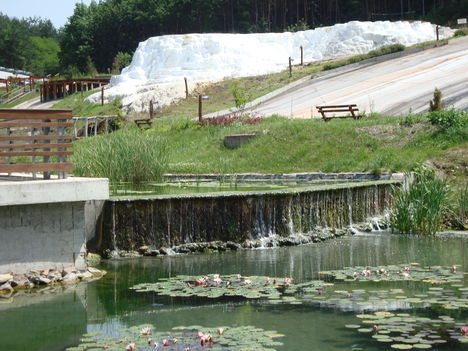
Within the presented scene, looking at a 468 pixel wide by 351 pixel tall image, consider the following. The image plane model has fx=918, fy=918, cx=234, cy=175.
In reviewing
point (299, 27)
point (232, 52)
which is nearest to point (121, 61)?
point (299, 27)

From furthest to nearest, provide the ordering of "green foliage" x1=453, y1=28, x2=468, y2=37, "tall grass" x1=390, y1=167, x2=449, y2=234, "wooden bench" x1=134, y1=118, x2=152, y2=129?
"green foliage" x1=453, y1=28, x2=468, y2=37 < "wooden bench" x1=134, y1=118, x2=152, y2=129 < "tall grass" x1=390, y1=167, x2=449, y2=234

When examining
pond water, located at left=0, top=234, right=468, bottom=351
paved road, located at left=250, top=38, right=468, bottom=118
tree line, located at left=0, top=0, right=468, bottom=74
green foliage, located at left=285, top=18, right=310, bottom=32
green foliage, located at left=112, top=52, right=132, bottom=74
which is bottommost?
pond water, located at left=0, top=234, right=468, bottom=351

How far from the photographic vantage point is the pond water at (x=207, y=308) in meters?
10.3

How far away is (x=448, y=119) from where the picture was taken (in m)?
27.4

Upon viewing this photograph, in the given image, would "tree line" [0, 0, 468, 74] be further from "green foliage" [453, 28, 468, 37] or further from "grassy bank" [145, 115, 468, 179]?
"grassy bank" [145, 115, 468, 179]

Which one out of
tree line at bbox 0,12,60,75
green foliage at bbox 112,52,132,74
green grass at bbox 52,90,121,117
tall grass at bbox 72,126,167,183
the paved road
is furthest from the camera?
tree line at bbox 0,12,60,75

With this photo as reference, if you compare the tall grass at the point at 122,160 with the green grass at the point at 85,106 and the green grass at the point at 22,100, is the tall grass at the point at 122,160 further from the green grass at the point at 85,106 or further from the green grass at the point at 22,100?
the green grass at the point at 22,100

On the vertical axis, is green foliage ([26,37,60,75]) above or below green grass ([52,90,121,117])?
above

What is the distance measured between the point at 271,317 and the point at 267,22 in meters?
83.4

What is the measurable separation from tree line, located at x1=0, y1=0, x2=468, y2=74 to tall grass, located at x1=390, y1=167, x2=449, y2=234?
63904 mm

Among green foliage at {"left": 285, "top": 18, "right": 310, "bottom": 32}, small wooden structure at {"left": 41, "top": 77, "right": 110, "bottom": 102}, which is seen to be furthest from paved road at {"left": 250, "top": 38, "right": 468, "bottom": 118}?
small wooden structure at {"left": 41, "top": 77, "right": 110, "bottom": 102}

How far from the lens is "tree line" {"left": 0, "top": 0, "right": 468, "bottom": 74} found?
283 ft

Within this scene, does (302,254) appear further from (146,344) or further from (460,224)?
(146,344)

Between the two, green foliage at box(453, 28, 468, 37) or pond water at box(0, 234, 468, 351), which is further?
green foliage at box(453, 28, 468, 37)
